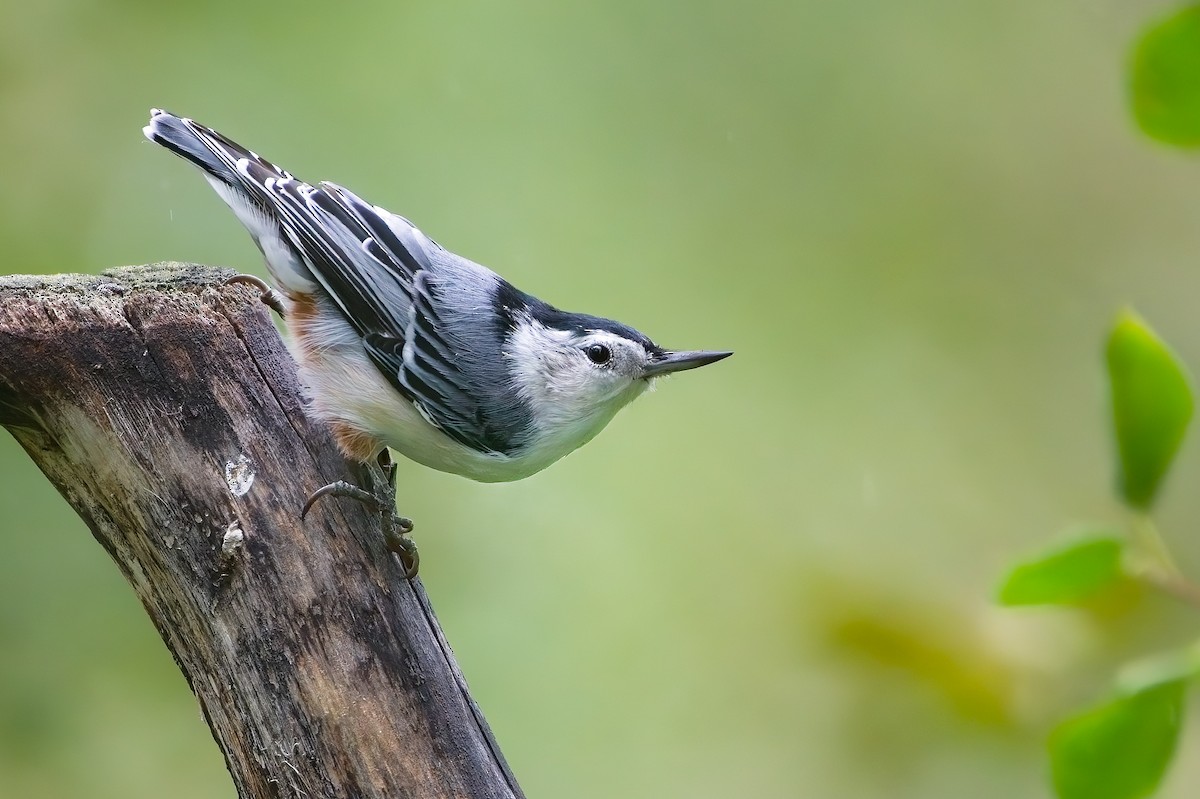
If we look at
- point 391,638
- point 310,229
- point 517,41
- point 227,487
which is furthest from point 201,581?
point 517,41

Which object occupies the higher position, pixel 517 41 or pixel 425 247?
pixel 517 41

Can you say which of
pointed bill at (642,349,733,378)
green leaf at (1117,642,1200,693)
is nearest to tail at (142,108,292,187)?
pointed bill at (642,349,733,378)

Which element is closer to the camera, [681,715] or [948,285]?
[681,715]

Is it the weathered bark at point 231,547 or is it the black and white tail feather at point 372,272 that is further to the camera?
the black and white tail feather at point 372,272

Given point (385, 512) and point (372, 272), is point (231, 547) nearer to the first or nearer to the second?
point (385, 512)

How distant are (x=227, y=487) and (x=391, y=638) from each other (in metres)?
0.40

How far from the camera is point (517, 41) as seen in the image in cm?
393

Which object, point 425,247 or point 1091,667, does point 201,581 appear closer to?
point 425,247

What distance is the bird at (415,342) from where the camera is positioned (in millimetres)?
2107

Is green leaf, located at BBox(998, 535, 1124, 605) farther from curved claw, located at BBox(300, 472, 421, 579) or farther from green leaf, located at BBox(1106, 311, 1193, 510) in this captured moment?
curved claw, located at BBox(300, 472, 421, 579)

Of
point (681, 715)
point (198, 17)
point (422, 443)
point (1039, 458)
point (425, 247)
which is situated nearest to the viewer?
point (422, 443)

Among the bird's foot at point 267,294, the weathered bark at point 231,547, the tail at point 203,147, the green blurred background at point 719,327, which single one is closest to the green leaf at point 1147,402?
the weathered bark at point 231,547

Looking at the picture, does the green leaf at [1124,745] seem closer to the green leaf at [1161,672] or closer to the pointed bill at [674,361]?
the green leaf at [1161,672]

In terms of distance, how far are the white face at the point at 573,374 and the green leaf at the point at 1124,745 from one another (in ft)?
4.87
